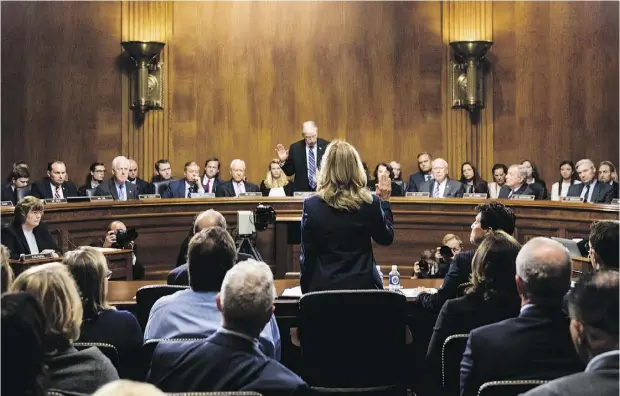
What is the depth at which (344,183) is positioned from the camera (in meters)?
4.17

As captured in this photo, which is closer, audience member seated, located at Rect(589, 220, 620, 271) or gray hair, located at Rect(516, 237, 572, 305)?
gray hair, located at Rect(516, 237, 572, 305)

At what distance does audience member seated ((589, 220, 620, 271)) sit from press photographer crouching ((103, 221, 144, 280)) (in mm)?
4321

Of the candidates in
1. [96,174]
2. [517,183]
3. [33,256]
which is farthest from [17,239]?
[517,183]

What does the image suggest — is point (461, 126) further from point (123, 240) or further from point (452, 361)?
point (452, 361)

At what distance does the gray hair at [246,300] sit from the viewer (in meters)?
2.67

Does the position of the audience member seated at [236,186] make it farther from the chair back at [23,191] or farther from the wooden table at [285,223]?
the chair back at [23,191]

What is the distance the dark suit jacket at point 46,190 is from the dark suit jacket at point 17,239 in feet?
8.15

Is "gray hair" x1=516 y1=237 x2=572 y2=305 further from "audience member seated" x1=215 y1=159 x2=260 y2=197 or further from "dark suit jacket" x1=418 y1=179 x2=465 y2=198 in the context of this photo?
"audience member seated" x1=215 y1=159 x2=260 y2=197

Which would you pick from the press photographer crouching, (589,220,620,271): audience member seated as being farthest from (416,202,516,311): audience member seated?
the press photographer crouching

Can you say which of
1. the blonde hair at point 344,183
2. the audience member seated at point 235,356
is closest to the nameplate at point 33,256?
the blonde hair at point 344,183

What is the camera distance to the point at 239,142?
467 inches

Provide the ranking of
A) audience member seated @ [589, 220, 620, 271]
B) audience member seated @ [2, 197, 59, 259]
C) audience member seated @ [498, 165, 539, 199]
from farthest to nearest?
1. audience member seated @ [498, 165, 539, 199]
2. audience member seated @ [2, 197, 59, 259]
3. audience member seated @ [589, 220, 620, 271]

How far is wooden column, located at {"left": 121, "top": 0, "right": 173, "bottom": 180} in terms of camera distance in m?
11.3

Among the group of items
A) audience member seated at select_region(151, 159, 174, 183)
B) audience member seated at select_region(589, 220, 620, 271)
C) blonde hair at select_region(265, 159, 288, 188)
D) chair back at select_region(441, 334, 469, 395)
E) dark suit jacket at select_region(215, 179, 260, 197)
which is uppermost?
audience member seated at select_region(151, 159, 174, 183)
